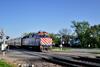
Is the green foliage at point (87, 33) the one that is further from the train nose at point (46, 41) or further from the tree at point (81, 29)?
the train nose at point (46, 41)

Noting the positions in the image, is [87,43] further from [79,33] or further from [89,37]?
→ [79,33]

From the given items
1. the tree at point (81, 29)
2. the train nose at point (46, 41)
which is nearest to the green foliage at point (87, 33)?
the tree at point (81, 29)

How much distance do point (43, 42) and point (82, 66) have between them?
28.1m

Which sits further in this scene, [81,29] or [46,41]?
[81,29]

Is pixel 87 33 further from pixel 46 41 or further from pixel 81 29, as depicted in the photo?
pixel 46 41

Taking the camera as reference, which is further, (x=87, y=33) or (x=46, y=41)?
(x=87, y=33)

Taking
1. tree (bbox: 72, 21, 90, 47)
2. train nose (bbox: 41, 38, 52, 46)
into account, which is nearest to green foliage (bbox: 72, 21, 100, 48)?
tree (bbox: 72, 21, 90, 47)

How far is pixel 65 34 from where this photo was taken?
382 ft

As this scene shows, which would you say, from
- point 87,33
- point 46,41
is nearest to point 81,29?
point 87,33

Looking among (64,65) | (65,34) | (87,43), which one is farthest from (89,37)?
(64,65)

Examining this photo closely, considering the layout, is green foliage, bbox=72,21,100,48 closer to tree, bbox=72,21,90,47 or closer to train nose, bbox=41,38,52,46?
tree, bbox=72,21,90,47

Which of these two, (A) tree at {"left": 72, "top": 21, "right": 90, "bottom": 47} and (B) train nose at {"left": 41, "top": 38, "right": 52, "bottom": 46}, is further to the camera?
(A) tree at {"left": 72, "top": 21, "right": 90, "bottom": 47}

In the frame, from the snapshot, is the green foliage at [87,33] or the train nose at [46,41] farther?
the green foliage at [87,33]

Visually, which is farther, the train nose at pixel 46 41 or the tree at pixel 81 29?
the tree at pixel 81 29
